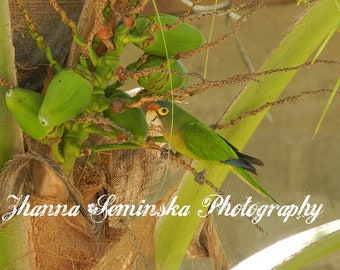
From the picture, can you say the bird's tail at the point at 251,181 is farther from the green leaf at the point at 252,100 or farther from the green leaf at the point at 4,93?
the green leaf at the point at 4,93

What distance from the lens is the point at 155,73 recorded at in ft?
2.37

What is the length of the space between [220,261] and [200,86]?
0.93 ft

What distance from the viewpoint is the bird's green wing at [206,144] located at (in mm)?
763

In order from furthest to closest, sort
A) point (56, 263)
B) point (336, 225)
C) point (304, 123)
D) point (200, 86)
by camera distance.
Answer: point (304, 123) < point (336, 225) < point (56, 263) < point (200, 86)

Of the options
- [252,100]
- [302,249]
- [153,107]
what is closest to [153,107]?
[153,107]

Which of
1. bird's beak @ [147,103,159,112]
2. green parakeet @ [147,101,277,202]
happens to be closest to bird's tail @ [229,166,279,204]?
green parakeet @ [147,101,277,202]

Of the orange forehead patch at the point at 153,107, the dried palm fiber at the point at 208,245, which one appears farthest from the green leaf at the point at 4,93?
the dried palm fiber at the point at 208,245

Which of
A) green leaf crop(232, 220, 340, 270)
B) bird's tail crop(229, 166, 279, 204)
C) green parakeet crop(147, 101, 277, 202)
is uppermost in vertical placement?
green parakeet crop(147, 101, 277, 202)

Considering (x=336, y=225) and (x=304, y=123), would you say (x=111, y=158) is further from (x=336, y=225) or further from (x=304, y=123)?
(x=304, y=123)

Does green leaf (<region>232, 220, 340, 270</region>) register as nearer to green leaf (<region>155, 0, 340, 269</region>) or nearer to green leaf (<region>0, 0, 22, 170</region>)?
green leaf (<region>155, 0, 340, 269</region>)

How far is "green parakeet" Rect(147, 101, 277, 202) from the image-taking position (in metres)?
0.76

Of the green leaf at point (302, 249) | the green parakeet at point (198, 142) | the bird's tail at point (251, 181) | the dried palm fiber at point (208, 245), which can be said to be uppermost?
the green parakeet at point (198, 142)

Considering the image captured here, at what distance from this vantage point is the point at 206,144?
2.50 feet

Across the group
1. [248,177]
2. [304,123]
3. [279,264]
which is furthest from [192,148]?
[304,123]
